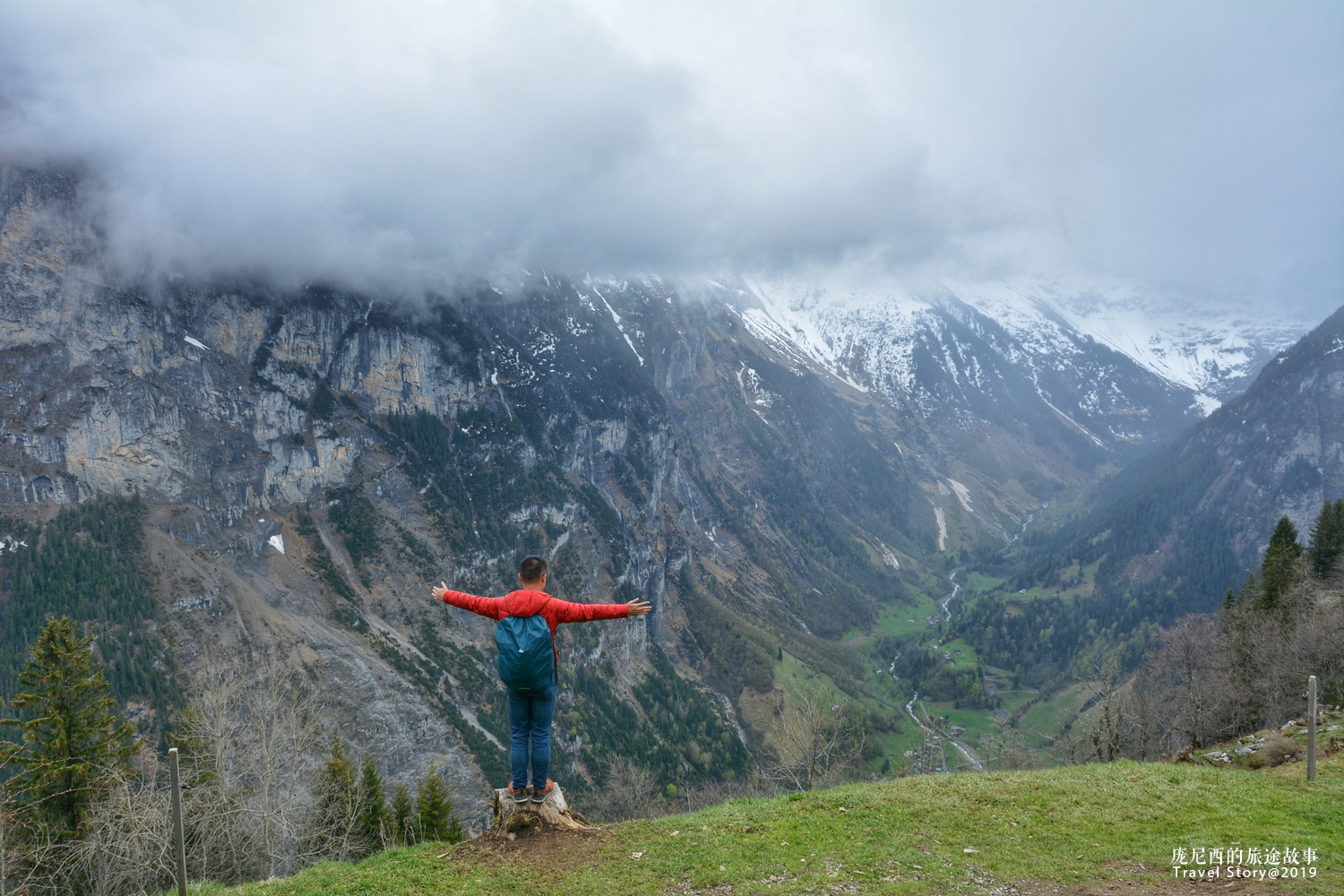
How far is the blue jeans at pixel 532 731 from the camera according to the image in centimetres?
1031

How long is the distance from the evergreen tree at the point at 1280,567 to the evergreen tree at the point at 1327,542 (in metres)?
1.26

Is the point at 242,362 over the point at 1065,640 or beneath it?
over

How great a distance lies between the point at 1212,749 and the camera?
910 inches

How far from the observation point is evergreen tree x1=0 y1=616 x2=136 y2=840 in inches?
951

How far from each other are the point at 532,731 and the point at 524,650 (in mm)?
2032

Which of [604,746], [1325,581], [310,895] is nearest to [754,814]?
[310,895]

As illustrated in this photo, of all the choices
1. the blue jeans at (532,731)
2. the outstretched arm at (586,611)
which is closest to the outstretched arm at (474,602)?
the outstretched arm at (586,611)

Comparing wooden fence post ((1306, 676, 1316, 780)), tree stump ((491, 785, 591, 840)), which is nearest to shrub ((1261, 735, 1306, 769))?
wooden fence post ((1306, 676, 1316, 780))

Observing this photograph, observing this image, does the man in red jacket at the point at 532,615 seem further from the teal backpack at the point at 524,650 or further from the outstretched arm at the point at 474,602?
the teal backpack at the point at 524,650

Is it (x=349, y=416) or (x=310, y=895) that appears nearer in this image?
(x=310, y=895)

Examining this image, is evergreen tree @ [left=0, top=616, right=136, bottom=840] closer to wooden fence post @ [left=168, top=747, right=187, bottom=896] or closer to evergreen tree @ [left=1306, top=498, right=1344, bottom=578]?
wooden fence post @ [left=168, top=747, right=187, bottom=896]

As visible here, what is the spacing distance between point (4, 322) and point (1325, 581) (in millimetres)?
214780

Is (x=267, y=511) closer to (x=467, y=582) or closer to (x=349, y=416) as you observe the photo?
(x=349, y=416)

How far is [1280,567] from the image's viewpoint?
50.8 m
